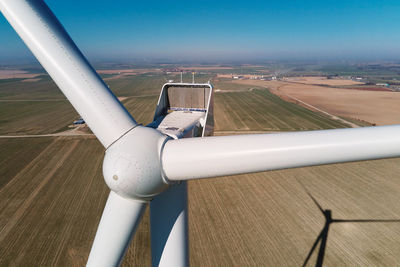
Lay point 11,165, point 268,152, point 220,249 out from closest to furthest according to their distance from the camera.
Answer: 1. point 268,152
2. point 220,249
3. point 11,165

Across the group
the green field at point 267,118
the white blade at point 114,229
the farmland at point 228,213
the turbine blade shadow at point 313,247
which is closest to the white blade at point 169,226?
the white blade at point 114,229

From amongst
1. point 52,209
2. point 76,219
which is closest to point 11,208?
point 52,209

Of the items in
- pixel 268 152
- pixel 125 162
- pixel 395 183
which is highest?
pixel 268 152

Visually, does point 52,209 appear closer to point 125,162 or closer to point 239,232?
point 239,232

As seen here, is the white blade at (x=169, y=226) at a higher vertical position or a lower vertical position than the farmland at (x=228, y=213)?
higher

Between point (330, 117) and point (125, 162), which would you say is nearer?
point (125, 162)

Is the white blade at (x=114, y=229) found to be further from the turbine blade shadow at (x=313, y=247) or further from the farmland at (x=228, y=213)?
the turbine blade shadow at (x=313, y=247)

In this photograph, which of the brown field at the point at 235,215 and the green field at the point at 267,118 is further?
the green field at the point at 267,118
